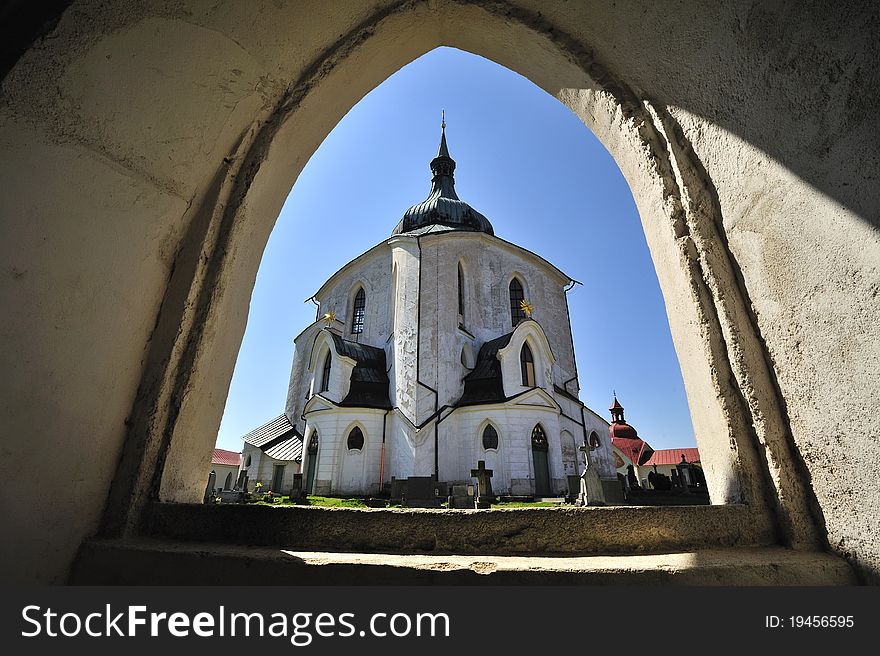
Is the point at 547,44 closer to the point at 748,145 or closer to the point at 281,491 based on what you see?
the point at 748,145

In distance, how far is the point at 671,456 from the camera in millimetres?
40562

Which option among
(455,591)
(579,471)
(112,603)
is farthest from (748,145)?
(579,471)

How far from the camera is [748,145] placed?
1.74m

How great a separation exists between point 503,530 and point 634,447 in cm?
4484

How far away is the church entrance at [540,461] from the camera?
1486cm

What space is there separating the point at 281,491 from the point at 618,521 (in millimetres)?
18929

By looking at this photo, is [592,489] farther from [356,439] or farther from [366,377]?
[366,377]

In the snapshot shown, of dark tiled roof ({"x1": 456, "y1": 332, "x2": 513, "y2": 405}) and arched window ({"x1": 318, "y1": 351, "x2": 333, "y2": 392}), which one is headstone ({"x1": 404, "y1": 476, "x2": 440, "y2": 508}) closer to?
dark tiled roof ({"x1": 456, "y1": 332, "x2": 513, "y2": 405})

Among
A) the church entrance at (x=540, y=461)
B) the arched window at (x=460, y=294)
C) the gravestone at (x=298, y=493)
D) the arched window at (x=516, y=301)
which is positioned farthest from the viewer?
the arched window at (x=516, y=301)

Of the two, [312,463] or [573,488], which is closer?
[573,488]

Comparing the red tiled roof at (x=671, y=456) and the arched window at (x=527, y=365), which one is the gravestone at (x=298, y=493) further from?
the red tiled roof at (x=671, y=456)

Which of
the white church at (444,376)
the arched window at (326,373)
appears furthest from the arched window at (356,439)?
the arched window at (326,373)

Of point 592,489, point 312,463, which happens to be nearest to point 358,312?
point 312,463

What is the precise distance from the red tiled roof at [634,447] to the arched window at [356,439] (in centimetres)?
3293
